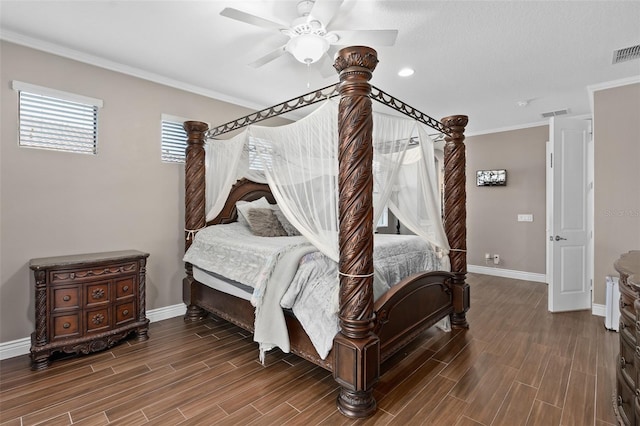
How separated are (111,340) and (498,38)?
442cm

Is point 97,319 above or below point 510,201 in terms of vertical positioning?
below

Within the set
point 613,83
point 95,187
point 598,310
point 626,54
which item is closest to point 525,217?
point 598,310

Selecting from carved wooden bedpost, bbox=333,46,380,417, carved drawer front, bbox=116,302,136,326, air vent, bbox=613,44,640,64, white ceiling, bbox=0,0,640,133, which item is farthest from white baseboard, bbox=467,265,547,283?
carved drawer front, bbox=116,302,136,326

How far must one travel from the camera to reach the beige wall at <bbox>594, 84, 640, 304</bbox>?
3564 mm

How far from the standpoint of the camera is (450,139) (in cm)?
331

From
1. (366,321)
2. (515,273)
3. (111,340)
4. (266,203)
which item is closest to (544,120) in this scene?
(515,273)

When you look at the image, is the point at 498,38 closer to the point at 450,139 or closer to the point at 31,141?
the point at 450,139

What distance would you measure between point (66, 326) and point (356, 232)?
263 cm

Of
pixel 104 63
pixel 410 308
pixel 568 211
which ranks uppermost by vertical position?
pixel 104 63

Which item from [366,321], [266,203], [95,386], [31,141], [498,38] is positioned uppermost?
[498,38]

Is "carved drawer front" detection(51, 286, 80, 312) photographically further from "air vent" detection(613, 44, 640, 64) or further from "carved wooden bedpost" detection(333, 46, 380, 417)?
"air vent" detection(613, 44, 640, 64)

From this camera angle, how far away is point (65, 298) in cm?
262

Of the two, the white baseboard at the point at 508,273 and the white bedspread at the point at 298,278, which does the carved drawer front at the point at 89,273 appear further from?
the white baseboard at the point at 508,273

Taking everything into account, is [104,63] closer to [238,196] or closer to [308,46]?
[238,196]
